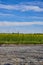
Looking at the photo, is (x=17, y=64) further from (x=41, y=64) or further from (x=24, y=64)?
(x=41, y=64)

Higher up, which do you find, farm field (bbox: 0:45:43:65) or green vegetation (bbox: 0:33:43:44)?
green vegetation (bbox: 0:33:43:44)

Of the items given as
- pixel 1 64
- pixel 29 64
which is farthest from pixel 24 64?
pixel 1 64

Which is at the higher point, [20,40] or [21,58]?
[20,40]

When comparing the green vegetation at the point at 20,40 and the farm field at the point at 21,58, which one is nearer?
the farm field at the point at 21,58

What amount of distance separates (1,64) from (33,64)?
1.65m

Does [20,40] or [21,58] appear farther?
[20,40]

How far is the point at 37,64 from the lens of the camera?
12586 millimetres

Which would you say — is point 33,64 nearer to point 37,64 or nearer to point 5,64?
point 37,64

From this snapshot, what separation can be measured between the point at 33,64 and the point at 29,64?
0.21 meters

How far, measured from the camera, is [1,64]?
12398mm

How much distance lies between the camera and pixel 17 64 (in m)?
12.6

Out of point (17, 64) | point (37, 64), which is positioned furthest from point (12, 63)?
point (37, 64)

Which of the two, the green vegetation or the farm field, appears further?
the green vegetation

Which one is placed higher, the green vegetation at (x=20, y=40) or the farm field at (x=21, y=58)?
the green vegetation at (x=20, y=40)
